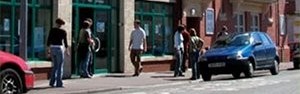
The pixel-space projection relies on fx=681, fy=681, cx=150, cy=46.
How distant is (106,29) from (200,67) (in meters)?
3.58

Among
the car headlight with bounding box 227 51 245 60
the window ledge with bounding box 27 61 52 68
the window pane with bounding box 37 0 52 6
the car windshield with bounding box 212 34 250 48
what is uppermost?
the window pane with bounding box 37 0 52 6

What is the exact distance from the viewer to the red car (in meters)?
13.2

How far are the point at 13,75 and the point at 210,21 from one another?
15861 millimetres

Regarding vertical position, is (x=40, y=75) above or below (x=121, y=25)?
below

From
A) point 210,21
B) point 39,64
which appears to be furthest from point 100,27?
point 210,21

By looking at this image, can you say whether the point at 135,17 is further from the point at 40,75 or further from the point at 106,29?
the point at 40,75

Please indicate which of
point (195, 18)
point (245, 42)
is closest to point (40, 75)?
point (245, 42)

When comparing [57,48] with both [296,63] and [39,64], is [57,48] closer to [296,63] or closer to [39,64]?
[39,64]

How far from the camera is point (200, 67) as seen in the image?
20.5 meters

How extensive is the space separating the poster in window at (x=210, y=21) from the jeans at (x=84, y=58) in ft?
30.3

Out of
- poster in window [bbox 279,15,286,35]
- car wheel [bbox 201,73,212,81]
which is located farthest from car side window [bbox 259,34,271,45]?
poster in window [bbox 279,15,286,35]

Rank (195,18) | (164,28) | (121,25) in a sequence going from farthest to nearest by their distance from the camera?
(195,18) → (164,28) → (121,25)

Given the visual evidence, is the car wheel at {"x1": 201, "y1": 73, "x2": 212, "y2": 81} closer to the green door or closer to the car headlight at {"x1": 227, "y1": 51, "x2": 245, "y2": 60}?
the car headlight at {"x1": 227, "y1": 51, "x2": 245, "y2": 60}

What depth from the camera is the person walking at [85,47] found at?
19.5 metres
